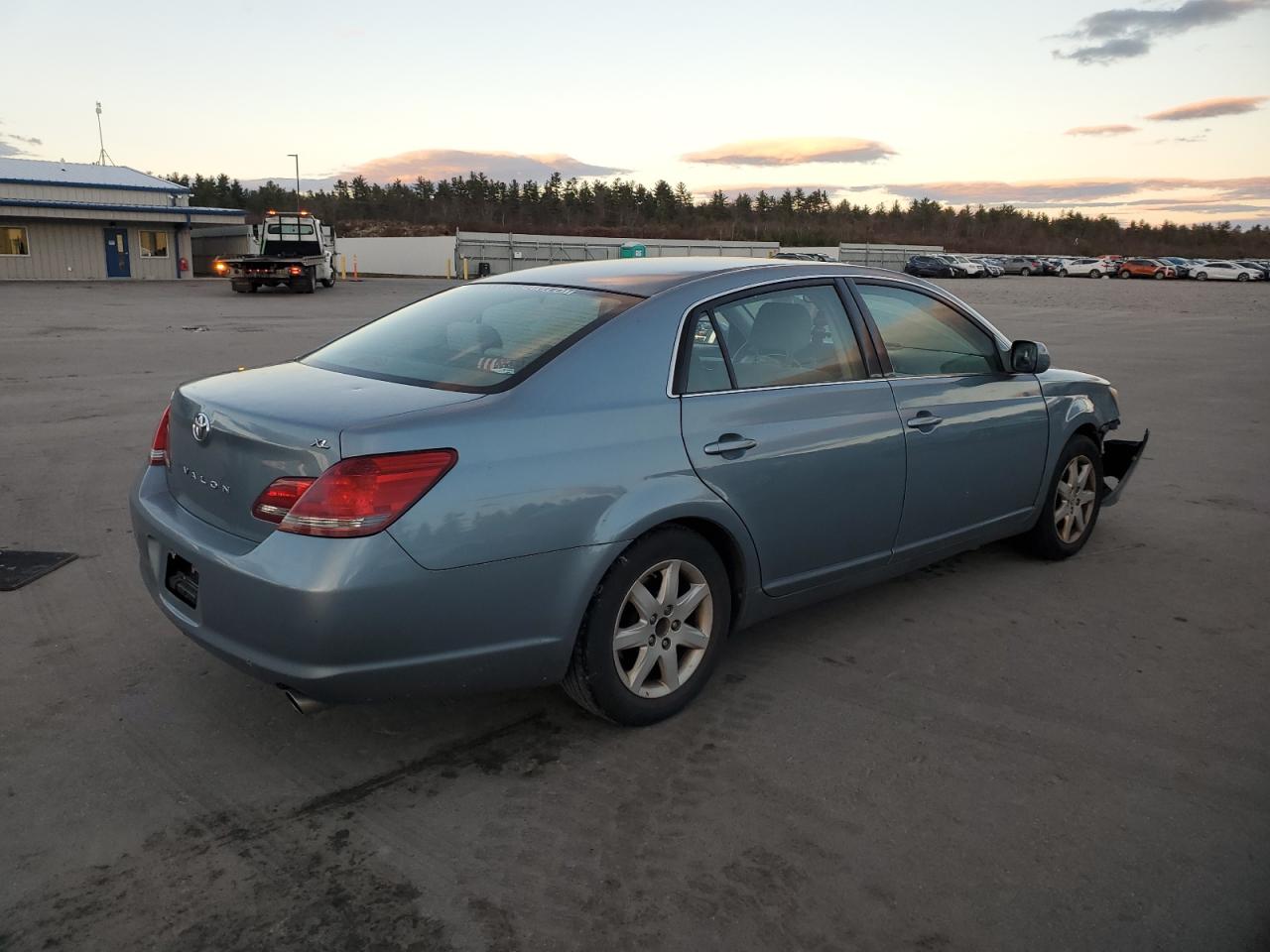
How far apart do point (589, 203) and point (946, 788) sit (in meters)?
123

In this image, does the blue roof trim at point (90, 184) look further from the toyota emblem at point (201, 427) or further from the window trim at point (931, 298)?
the window trim at point (931, 298)

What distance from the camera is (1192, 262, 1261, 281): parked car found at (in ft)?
198

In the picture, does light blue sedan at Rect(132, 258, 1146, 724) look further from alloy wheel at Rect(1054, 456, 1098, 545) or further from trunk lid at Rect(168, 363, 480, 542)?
alloy wheel at Rect(1054, 456, 1098, 545)

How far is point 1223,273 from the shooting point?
2406 inches

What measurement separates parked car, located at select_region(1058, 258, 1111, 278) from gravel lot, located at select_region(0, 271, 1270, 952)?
67.4 meters

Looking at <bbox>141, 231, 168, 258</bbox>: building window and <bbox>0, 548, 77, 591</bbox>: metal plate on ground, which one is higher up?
<bbox>141, 231, 168, 258</bbox>: building window

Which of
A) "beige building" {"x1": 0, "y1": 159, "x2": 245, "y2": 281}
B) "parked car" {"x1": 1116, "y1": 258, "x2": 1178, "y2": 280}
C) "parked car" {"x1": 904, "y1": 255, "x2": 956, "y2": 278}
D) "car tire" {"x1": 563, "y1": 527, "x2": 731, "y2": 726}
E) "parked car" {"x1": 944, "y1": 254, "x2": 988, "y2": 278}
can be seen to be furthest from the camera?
"parked car" {"x1": 1116, "y1": 258, "x2": 1178, "y2": 280}

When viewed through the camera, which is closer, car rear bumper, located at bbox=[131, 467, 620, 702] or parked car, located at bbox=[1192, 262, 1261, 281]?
car rear bumper, located at bbox=[131, 467, 620, 702]

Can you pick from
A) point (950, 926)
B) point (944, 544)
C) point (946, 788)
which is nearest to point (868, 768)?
point (946, 788)

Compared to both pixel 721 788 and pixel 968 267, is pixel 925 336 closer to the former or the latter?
pixel 721 788

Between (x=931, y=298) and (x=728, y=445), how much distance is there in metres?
1.77

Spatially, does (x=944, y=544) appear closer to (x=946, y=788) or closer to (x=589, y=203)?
(x=946, y=788)

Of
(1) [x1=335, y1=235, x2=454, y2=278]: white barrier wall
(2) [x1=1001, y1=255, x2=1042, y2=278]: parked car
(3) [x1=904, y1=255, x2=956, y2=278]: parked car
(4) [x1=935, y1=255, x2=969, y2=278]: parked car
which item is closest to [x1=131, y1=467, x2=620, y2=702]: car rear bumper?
(1) [x1=335, y1=235, x2=454, y2=278]: white barrier wall

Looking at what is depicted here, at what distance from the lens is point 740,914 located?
8.41ft
